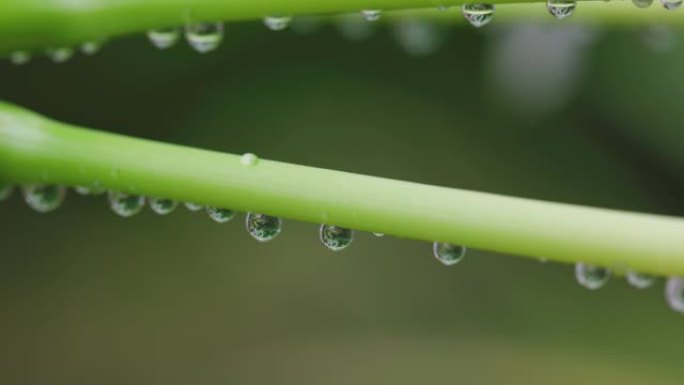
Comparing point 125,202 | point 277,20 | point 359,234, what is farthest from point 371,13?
point 359,234

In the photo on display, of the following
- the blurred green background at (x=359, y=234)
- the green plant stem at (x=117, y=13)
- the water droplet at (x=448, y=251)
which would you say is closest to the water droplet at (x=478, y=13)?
the green plant stem at (x=117, y=13)

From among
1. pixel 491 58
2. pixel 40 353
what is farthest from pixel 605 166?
pixel 40 353

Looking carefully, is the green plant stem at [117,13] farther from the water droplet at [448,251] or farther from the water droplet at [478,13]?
the water droplet at [448,251]

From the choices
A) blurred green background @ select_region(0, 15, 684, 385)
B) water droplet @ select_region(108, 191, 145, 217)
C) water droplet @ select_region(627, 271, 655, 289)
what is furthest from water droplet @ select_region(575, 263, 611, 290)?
blurred green background @ select_region(0, 15, 684, 385)

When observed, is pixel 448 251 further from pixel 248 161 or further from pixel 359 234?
pixel 359 234

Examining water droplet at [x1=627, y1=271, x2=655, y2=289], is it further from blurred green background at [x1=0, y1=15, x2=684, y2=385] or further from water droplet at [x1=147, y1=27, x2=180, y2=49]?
blurred green background at [x1=0, y1=15, x2=684, y2=385]
